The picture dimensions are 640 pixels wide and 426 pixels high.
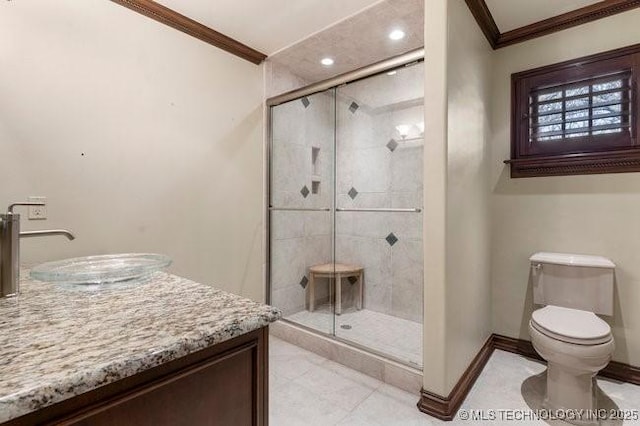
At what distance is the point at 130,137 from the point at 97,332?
165 centimetres

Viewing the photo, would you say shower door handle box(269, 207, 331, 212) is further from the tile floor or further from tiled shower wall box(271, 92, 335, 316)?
the tile floor

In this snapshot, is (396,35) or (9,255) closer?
(9,255)

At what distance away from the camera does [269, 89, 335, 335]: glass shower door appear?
2896 mm

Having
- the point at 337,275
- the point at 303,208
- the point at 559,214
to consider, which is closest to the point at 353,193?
the point at 303,208

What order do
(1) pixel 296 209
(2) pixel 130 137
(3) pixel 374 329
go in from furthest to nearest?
(1) pixel 296 209 < (3) pixel 374 329 < (2) pixel 130 137

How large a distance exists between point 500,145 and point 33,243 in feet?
10.4

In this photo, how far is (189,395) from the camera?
2.24 feet

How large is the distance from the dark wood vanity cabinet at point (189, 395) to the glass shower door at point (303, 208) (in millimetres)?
1998

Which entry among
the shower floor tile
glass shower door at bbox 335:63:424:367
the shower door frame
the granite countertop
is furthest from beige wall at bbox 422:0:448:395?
the granite countertop

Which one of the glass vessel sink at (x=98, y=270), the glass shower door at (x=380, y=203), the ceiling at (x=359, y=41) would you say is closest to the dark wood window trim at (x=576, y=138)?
the glass shower door at (x=380, y=203)

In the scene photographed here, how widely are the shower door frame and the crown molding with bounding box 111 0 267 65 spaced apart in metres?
0.41

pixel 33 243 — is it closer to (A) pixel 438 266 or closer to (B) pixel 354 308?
(A) pixel 438 266

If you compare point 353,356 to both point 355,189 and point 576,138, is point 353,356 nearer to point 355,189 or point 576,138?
point 355,189

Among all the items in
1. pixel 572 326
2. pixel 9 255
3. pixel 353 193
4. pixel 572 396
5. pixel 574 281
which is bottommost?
pixel 572 396
